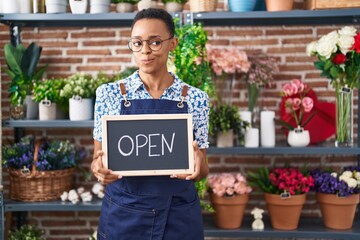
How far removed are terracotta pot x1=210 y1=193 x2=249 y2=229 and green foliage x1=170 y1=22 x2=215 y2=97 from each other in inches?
26.3

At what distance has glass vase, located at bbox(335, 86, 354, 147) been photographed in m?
2.84

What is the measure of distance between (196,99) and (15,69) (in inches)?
64.1

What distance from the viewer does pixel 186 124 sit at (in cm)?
164

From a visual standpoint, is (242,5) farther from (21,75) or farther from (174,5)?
(21,75)

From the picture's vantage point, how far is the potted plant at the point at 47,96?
2.84 meters

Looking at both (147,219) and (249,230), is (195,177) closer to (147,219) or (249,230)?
(147,219)

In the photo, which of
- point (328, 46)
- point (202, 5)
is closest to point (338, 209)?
point (328, 46)

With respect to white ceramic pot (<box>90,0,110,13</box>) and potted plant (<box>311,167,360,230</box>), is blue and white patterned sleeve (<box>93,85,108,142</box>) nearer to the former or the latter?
white ceramic pot (<box>90,0,110,13</box>)

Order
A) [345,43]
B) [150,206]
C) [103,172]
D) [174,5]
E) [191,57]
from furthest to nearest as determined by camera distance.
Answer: [174,5]
[345,43]
[191,57]
[150,206]
[103,172]

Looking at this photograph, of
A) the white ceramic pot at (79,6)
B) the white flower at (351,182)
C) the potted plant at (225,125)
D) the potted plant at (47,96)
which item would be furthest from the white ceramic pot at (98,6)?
the white flower at (351,182)

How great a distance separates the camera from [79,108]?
2.86 m

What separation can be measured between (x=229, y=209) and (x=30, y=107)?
1.41 m

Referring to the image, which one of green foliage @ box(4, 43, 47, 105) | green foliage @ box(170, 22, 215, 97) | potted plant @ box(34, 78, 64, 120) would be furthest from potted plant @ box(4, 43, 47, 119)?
green foliage @ box(170, 22, 215, 97)

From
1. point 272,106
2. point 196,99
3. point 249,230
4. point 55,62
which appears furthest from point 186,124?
point 55,62
